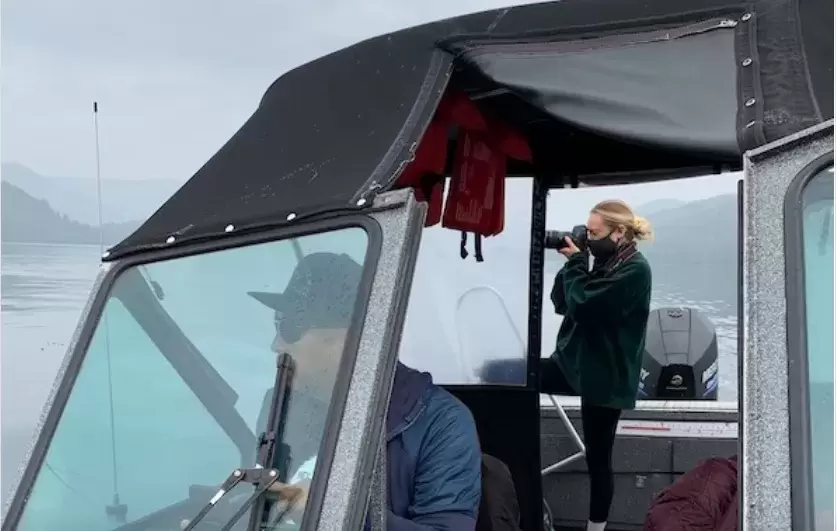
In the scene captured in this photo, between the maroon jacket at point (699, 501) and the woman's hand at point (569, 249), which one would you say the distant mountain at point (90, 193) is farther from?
the maroon jacket at point (699, 501)

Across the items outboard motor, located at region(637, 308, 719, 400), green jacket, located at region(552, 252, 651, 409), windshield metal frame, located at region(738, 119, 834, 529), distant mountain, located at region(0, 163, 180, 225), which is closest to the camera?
windshield metal frame, located at region(738, 119, 834, 529)

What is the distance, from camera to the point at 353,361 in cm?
139

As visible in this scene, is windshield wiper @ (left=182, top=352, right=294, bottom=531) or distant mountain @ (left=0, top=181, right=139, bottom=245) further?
distant mountain @ (left=0, top=181, right=139, bottom=245)

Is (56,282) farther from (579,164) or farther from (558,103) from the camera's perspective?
(558,103)

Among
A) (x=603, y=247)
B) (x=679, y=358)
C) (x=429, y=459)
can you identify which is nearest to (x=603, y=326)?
(x=603, y=247)

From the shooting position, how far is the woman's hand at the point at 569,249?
3.09 m

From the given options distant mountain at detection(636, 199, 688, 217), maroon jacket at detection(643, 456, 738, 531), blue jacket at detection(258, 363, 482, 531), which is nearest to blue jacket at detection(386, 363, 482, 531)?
blue jacket at detection(258, 363, 482, 531)

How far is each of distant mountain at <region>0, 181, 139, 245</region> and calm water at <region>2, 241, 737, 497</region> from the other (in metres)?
0.07

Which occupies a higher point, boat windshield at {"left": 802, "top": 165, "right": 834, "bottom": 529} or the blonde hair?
the blonde hair

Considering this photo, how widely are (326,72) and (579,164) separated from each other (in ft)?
4.43

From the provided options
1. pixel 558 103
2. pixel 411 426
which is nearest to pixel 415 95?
pixel 558 103

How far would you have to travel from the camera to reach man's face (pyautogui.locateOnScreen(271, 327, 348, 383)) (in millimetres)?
1431

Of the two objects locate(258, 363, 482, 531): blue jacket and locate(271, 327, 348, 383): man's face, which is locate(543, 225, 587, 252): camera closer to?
locate(258, 363, 482, 531): blue jacket

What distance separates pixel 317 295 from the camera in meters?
Answer: 1.52
